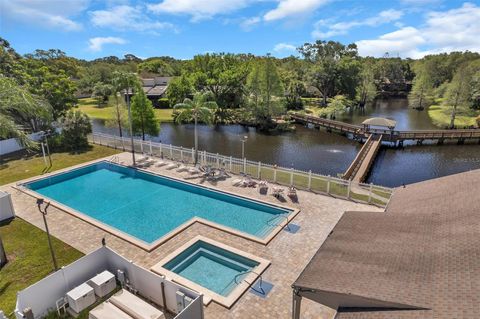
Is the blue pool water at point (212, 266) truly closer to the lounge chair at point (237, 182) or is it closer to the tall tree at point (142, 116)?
the lounge chair at point (237, 182)

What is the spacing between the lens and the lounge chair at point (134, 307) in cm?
812

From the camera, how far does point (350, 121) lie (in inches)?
1967

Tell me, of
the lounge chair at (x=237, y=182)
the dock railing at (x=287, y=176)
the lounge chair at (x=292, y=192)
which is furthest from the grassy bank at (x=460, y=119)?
the lounge chair at (x=237, y=182)

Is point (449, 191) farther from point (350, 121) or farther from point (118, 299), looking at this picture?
point (350, 121)

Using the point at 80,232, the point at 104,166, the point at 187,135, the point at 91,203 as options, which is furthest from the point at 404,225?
the point at 187,135

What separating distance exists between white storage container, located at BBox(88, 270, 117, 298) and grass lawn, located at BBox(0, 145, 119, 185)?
48.7ft

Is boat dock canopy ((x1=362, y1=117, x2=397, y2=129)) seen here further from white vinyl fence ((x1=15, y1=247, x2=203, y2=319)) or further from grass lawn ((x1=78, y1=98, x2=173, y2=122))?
white vinyl fence ((x1=15, y1=247, x2=203, y2=319))

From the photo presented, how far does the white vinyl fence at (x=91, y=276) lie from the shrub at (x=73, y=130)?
66.6ft

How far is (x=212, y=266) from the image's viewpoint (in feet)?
37.6

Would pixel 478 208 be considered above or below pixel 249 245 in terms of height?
above

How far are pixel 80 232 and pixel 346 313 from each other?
1243 centimetres

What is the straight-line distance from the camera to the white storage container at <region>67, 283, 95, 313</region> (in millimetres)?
8961

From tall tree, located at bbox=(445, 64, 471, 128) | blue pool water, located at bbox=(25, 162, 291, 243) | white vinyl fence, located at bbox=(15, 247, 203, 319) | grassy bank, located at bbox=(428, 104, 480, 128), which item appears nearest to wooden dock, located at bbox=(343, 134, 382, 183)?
blue pool water, located at bbox=(25, 162, 291, 243)

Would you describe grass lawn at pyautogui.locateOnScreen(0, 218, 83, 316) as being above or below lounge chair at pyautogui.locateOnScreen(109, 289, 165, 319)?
→ below
